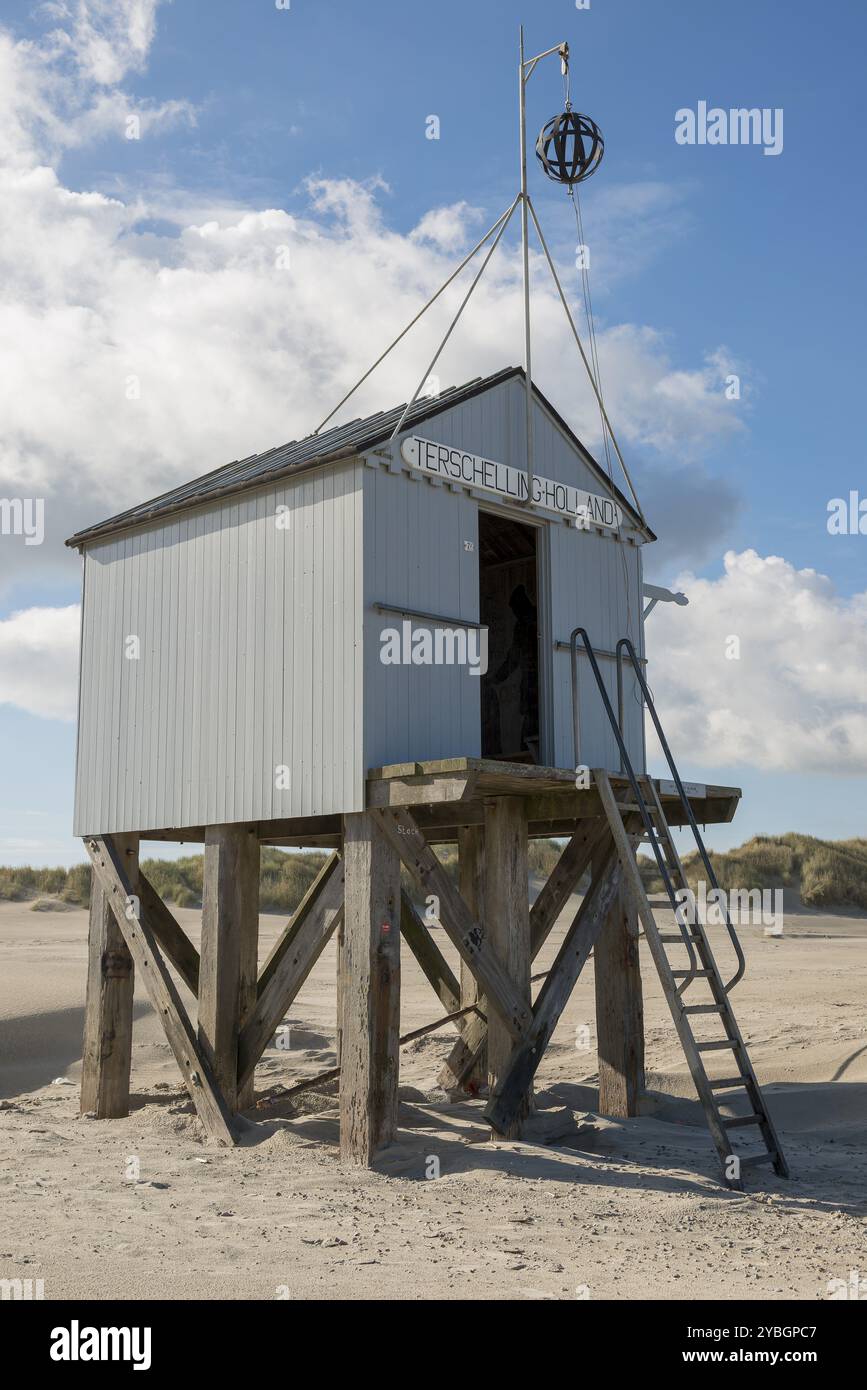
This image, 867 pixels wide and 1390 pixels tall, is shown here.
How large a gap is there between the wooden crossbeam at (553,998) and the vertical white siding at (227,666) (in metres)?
2.75

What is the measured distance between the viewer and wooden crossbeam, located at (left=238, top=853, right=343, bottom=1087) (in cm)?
1152

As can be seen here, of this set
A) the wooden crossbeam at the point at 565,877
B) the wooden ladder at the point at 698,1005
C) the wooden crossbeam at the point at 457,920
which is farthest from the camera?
the wooden crossbeam at the point at 565,877

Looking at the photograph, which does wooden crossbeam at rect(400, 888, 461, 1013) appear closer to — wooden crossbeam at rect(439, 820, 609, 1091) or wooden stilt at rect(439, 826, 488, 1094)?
wooden stilt at rect(439, 826, 488, 1094)

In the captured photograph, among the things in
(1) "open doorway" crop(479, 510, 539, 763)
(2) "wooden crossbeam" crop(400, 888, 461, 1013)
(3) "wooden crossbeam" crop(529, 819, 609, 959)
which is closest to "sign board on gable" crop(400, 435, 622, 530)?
(1) "open doorway" crop(479, 510, 539, 763)

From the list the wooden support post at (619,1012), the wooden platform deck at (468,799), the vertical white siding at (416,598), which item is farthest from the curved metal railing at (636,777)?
the wooden support post at (619,1012)

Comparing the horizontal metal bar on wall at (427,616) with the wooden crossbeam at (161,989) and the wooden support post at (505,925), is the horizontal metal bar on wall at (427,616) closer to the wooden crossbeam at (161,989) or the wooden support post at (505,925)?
the wooden support post at (505,925)

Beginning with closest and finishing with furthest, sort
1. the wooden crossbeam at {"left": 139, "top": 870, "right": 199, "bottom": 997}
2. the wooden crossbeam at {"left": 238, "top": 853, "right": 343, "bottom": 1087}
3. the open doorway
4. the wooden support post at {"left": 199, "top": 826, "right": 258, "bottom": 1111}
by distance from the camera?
the wooden crossbeam at {"left": 238, "top": 853, "right": 343, "bottom": 1087}
the wooden support post at {"left": 199, "top": 826, "right": 258, "bottom": 1111}
the wooden crossbeam at {"left": 139, "top": 870, "right": 199, "bottom": 997}
the open doorway

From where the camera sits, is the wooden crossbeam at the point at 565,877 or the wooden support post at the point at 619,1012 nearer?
the wooden crossbeam at the point at 565,877

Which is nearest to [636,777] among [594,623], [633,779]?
[633,779]

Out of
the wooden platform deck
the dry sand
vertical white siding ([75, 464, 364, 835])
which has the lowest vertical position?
the dry sand

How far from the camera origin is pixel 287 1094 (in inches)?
501

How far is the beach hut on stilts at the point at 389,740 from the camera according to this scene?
10.7 meters

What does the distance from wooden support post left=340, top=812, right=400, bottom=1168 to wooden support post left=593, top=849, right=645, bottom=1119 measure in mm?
2966

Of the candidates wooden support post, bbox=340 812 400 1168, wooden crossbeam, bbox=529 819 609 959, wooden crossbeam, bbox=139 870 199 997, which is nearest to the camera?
wooden support post, bbox=340 812 400 1168
